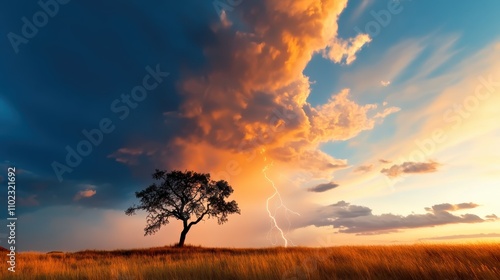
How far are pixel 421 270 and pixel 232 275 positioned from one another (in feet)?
17.8

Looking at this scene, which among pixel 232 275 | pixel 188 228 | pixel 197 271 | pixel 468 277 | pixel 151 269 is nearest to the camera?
pixel 468 277

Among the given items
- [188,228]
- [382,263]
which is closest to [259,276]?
[382,263]

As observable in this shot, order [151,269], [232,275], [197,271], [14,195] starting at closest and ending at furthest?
[232,275] < [197,271] < [151,269] < [14,195]

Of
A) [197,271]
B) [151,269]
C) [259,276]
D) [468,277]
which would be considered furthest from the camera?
[151,269]

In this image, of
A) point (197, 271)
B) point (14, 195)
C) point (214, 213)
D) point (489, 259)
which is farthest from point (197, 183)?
point (489, 259)

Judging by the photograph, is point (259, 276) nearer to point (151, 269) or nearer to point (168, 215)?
point (151, 269)

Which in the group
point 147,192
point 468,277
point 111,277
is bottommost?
point 468,277

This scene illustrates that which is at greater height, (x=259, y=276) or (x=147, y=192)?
(x=147, y=192)

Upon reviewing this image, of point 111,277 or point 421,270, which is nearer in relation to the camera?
point 421,270

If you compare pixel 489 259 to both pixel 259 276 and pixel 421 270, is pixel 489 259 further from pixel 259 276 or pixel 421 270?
pixel 259 276

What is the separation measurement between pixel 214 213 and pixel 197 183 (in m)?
4.25

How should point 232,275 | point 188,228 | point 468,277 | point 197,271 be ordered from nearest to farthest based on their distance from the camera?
point 468,277 → point 232,275 → point 197,271 → point 188,228

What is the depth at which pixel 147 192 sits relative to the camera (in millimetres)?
40875

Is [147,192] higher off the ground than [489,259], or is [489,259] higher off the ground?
[147,192]
